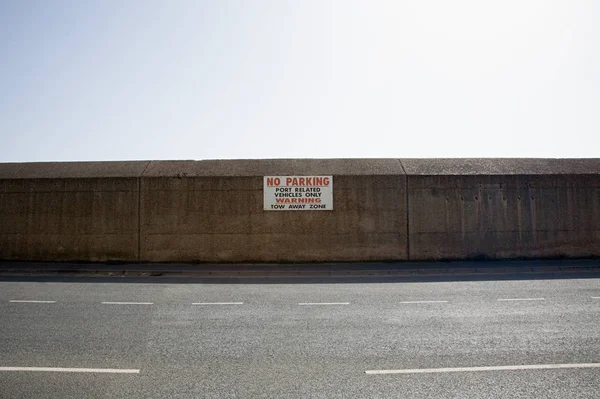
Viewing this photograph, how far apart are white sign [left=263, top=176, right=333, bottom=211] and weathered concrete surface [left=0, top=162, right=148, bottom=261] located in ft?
15.4

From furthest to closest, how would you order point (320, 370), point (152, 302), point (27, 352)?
point (152, 302), point (27, 352), point (320, 370)

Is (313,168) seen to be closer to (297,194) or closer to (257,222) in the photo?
(297,194)

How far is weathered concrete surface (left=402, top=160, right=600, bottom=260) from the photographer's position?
1500 cm

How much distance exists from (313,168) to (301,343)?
9954mm

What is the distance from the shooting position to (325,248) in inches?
586

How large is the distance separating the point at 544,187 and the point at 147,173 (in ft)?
45.6

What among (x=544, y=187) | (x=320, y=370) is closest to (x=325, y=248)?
(x=544, y=187)

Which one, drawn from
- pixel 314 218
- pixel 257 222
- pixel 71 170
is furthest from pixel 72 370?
pixel 71 170

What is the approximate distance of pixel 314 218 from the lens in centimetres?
1500

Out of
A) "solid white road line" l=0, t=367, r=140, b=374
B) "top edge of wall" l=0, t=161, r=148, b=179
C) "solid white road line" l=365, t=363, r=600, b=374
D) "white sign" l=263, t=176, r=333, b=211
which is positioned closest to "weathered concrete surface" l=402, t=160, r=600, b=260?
"white sign" l=263, t=176, r=333, b=211

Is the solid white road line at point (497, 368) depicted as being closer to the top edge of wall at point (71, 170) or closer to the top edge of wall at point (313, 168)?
the top edge of wall at point (313, 168)

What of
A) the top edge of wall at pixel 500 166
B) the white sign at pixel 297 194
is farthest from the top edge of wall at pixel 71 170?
the top edge of wall at pixel 500 166

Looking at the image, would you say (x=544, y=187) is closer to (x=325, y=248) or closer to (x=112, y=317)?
(x=325, y=248)

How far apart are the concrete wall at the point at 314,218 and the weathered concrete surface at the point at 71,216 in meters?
0.04
